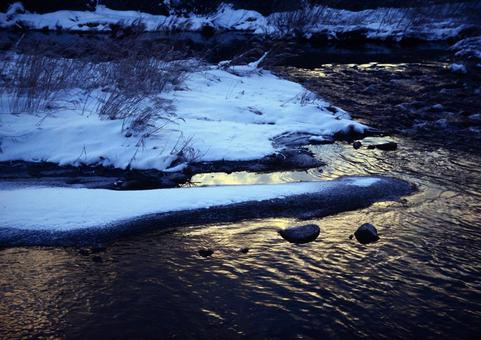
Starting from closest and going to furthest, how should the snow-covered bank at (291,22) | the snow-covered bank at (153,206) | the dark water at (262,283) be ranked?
the dark water at (262,283)
the snow-covered bank at (153,206)
the snow-covered bank at (291,22)

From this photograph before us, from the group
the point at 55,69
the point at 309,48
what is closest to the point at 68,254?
the point at 55,69

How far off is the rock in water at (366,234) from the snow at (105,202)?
106 centimetres

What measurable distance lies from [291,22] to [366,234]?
68.2 feet

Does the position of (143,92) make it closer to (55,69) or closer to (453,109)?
(55,69)

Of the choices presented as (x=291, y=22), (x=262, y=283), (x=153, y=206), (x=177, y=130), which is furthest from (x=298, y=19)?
(x=262, y=283)

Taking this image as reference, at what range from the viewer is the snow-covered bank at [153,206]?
4.38m

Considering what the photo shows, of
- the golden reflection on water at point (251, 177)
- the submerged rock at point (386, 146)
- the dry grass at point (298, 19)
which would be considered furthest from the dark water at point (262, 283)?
the dry grass at point (298, 19)

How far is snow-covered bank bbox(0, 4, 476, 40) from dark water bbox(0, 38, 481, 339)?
19103 mm

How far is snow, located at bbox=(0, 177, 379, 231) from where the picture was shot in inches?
177

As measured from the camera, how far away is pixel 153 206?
16.0 feet

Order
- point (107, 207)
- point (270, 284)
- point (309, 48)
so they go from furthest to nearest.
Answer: point (309, 48), point (107, 207), point (270, 284)

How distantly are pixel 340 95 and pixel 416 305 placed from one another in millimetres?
8267

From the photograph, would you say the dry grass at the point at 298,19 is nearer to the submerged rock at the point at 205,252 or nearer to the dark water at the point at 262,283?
the dark water at the point at 262,283

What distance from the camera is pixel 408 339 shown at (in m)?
3.14
